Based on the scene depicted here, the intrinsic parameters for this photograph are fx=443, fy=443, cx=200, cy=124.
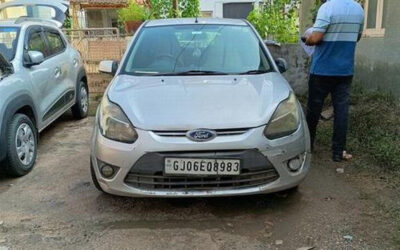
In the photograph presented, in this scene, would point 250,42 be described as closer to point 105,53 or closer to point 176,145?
point 176,145

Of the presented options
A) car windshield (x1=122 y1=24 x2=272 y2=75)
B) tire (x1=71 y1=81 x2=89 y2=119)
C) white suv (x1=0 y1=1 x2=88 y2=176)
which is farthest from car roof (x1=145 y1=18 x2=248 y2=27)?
tire (x1=71 y1=81 x2=89 y2=119)

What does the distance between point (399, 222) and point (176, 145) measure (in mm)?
1772

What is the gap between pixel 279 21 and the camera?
404 inches

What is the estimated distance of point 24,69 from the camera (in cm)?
499

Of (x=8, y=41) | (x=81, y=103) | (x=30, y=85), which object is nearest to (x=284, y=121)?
(x=30, y=85)

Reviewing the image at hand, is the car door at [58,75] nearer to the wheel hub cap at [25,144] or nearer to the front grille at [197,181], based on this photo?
the wheel hub cap at [25,144]

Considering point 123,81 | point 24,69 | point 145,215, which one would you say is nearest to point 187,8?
point 24,69

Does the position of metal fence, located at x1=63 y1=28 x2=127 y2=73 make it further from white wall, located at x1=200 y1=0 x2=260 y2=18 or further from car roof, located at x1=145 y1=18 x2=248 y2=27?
white wall, located at x1=200 y1=0 x2=260 y2=18

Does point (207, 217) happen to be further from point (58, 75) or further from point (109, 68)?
point (58, 75)

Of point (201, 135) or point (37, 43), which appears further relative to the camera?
point (37, 43)

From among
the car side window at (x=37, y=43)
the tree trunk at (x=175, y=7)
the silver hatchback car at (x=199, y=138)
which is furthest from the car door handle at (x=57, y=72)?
the tree trunk at (x=175, y=7)

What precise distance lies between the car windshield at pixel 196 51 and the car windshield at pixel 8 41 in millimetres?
1598

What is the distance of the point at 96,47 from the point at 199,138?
8.21 m

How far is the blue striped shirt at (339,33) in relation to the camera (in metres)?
4.37
